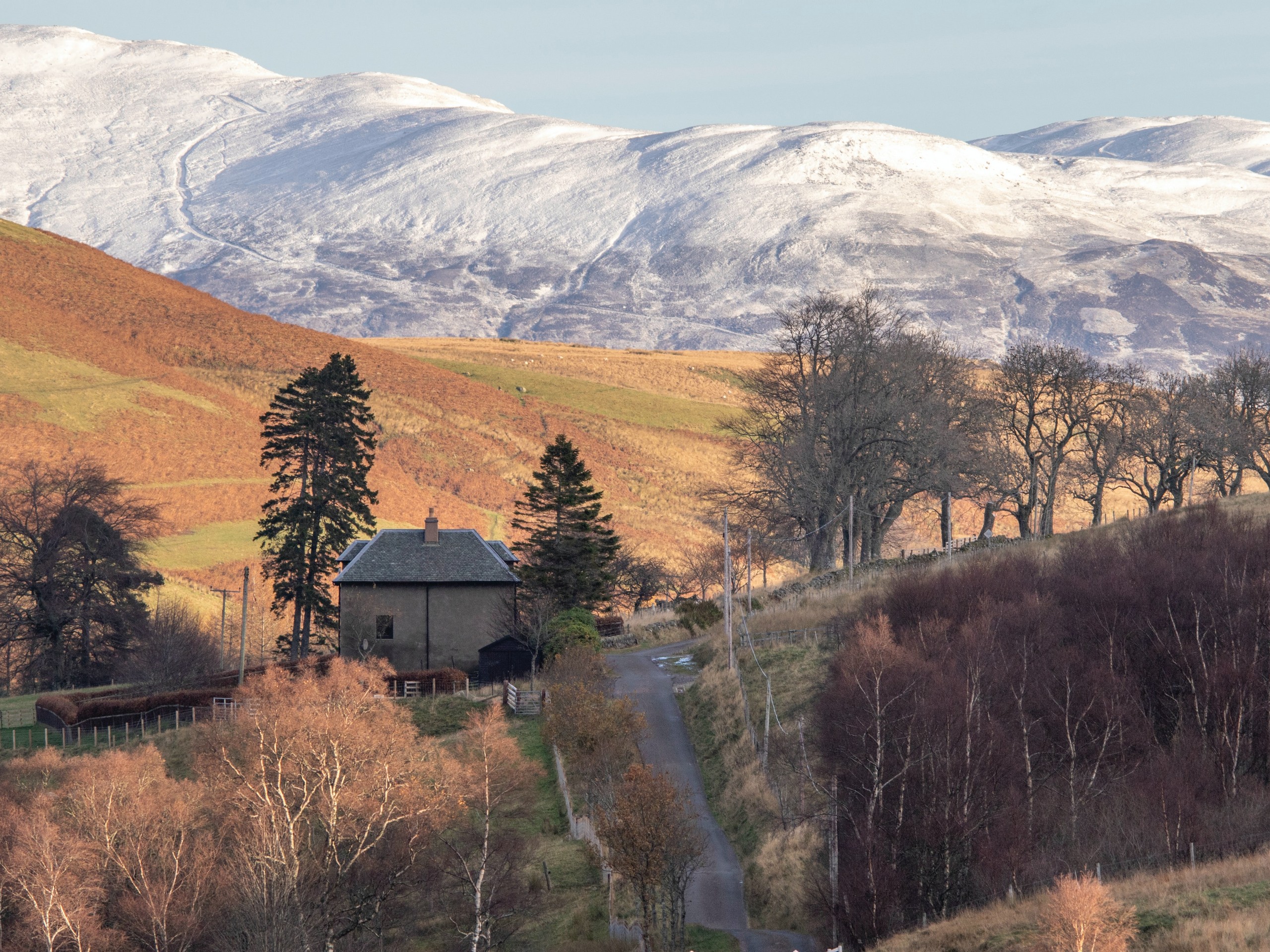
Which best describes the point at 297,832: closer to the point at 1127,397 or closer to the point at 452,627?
the point at 452,627

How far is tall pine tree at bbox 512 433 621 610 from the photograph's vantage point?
64000mm

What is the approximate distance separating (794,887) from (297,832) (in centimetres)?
1672

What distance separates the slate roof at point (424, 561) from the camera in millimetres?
61250

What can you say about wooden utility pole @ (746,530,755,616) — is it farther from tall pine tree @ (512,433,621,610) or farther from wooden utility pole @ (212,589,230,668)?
wooden utility pole @ (212,589,230,668)

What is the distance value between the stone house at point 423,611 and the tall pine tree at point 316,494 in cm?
316

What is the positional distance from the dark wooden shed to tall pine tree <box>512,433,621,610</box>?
9.98ft

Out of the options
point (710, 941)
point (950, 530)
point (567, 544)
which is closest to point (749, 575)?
point (567, 544)

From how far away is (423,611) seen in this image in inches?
2415

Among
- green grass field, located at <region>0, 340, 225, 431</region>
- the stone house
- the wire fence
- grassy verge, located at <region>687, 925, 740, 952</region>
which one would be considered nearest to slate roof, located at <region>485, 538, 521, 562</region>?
the stone house

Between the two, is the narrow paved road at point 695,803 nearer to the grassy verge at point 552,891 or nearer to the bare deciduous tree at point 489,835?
the grassy verge at point 552,891

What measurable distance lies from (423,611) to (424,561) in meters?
2.52

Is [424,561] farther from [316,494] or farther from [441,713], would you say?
[441,713]

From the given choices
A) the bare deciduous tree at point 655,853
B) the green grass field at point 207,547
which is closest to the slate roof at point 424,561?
the green grass field at point 207,547

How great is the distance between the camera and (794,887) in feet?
106
